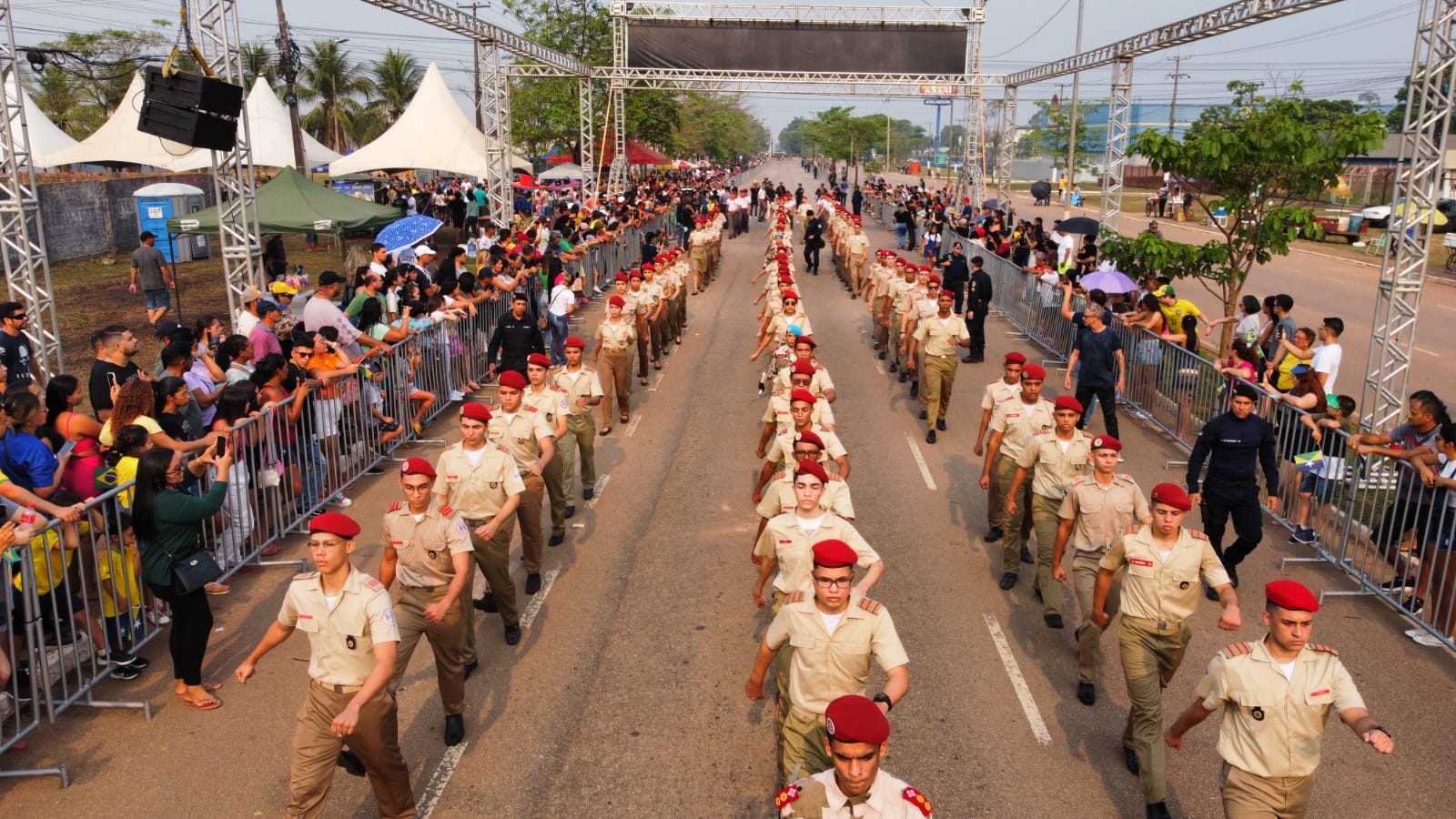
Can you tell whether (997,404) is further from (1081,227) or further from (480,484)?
(1081,227)

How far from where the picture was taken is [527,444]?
8750 mm

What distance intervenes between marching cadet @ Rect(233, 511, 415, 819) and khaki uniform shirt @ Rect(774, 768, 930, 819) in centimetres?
225

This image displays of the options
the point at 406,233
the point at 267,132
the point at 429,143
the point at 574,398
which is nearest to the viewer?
the point at 574,398

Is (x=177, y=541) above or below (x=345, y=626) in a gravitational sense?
below

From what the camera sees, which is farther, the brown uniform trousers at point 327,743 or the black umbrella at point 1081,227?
the black umbrella at point 1081,227

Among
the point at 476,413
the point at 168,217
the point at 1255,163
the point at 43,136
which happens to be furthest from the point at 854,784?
the point at 43,136

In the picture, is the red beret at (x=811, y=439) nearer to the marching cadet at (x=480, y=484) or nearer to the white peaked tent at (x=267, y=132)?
the marching cadet at (x=480, y=484)

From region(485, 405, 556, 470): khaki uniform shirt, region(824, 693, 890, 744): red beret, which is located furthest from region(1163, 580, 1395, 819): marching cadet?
region(485, 405, 556, 470): khaki uniform shirt

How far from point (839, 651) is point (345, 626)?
2.40m

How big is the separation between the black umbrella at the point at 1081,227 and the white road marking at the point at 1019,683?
46.7 feet

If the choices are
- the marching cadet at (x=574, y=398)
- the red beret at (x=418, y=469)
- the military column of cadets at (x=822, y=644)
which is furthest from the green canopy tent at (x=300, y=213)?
the red beret at (x=418, y=469)

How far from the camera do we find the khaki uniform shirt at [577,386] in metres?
10.1

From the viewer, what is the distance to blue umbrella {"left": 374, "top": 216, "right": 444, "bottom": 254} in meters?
18.0

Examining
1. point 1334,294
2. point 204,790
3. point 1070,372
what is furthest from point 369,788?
point 1334,294
